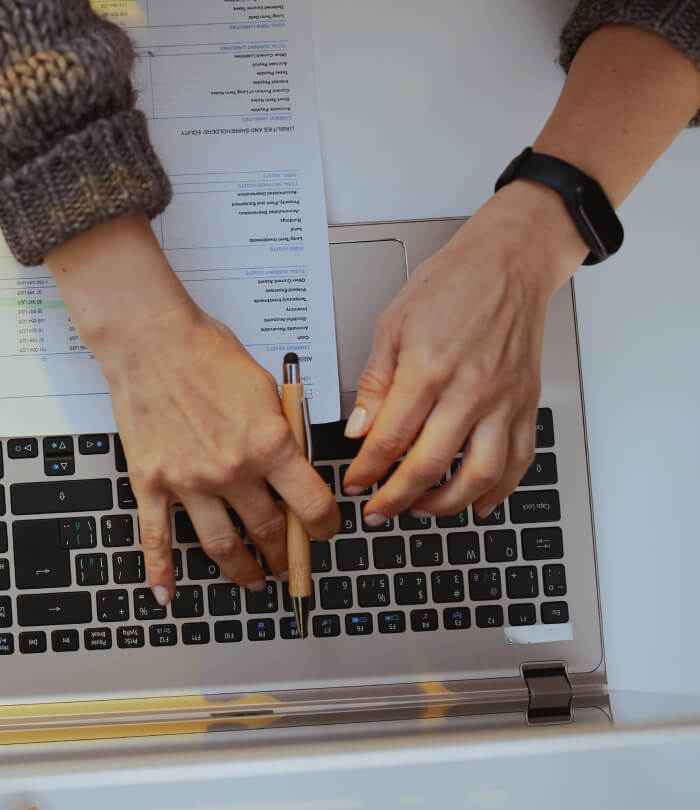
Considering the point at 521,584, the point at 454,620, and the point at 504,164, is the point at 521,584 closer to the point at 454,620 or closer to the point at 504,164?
the point at 454,620

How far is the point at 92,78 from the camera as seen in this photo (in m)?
0.34

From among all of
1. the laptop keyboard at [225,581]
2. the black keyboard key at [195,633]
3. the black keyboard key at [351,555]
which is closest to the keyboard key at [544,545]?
the laptop keyboard at [225,581]

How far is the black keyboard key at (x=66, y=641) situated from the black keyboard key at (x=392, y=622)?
191mm

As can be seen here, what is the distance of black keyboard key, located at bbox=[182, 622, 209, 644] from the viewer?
440mm

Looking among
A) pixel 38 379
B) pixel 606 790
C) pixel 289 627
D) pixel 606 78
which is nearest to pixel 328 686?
pixel 289 627

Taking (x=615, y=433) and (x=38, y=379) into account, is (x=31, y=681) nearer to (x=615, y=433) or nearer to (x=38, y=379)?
(x=38, y=379)

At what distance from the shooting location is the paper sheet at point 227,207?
456 mm

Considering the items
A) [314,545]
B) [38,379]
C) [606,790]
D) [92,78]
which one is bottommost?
[606,790]

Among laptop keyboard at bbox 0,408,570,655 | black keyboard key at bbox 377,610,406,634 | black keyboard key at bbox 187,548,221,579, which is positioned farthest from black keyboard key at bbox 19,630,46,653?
black keyboard key at bbox 377,610,406,634

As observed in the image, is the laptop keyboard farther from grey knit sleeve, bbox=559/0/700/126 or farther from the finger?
grey knit sleeve, bbox=559/0/700/126

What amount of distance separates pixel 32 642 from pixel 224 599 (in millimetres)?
123

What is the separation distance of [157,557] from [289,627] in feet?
0.31

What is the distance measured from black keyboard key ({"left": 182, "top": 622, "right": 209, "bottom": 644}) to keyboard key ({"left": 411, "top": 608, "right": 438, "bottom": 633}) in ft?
0.43

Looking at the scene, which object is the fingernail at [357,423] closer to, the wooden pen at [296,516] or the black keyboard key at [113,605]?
the wooden pen at [296,516]
